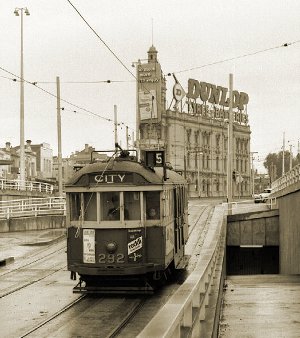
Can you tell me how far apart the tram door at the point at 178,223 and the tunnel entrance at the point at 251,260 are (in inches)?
959

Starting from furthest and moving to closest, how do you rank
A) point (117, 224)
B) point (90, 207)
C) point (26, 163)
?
point (26, 163) < point (90, 207) < point (117, 224)

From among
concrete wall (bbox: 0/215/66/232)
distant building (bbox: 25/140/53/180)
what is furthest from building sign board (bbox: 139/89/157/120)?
concrete wall (bbox: 0/215/66/232)

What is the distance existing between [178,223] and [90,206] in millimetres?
3935

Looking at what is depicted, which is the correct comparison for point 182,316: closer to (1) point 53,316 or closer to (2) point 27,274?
(1) point 53,316

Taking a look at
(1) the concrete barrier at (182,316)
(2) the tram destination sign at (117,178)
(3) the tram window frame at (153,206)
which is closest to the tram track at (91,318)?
(3) the tram window frame at (153,206)

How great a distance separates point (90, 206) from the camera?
48.9ft

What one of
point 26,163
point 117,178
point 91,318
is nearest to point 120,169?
point 117,178

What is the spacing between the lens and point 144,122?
293ft

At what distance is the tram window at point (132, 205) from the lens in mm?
14758

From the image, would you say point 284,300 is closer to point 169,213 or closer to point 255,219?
point 169,213

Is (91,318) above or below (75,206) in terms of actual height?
below

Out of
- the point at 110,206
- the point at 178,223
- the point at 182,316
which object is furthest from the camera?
the point at 178,223

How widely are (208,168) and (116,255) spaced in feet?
295

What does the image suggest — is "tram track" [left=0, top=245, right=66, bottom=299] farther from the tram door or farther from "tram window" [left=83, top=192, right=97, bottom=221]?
the tram door
